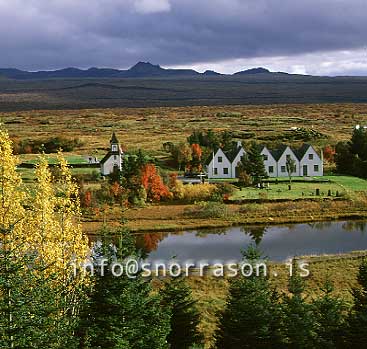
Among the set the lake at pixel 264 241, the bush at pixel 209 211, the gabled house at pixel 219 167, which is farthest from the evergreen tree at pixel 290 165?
the lake at pixel 264 241

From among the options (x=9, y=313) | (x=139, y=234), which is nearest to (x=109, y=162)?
(x=139, y=234)

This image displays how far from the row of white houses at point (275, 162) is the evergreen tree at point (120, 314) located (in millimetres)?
43259

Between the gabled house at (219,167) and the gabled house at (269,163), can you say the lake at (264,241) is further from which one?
the gabled house at (269,163)

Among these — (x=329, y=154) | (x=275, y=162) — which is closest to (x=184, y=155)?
(x=275, y=162)

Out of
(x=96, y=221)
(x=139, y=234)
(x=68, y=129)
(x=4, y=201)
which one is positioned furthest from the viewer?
(x=68, y=129)

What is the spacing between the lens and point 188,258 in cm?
3428

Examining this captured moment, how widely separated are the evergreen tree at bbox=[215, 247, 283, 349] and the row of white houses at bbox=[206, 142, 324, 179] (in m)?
40.3

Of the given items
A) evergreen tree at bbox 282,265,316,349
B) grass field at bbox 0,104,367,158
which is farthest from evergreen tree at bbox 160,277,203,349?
grass field at bbox 0,104,367,158

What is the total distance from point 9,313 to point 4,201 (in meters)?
2.98

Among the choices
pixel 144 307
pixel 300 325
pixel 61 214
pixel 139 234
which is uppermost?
pixel 61 214

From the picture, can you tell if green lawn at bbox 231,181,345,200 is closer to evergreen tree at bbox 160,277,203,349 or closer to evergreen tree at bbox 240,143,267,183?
evergreen tree at bbox 240,143,267,183

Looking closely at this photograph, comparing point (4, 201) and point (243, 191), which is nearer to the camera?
point (4, 201)

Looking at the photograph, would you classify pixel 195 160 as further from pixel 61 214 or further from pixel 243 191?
pixel 61 214

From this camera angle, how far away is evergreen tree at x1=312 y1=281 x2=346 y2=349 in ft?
59.9
